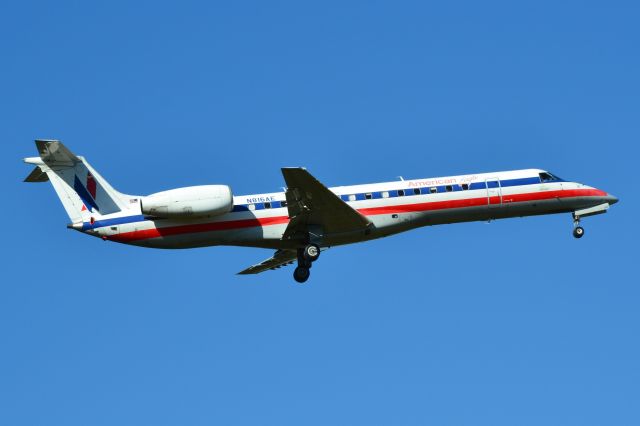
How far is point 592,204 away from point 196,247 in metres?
16.4

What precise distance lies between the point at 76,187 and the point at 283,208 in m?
7.75

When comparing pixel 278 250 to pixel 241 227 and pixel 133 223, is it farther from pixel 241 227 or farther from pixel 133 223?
pixel 133 223

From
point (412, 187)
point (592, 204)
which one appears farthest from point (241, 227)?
point (592, 204)

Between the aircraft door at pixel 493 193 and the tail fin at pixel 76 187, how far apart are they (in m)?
14.0

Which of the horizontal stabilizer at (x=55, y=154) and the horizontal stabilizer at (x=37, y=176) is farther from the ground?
the horizontal stabilizer at (x=55, y=154)

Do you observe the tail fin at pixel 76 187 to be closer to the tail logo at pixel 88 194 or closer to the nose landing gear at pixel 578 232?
the tail logo at pixel 88 194

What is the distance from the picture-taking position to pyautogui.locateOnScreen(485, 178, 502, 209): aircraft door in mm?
41625

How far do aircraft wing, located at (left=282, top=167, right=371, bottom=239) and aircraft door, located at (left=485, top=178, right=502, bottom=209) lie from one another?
5235 millimetres

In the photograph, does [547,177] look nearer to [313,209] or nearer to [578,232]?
[578,232]

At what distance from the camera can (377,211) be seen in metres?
40.4

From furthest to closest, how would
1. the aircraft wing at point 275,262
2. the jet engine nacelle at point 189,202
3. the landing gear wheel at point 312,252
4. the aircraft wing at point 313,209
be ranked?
the aircraft wing at point 275,262 → the landing gear wheel at point 312,252 → the jet engine nacelle at point 189,202 → the aircraft wing at point 313,209

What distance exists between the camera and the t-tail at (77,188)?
39094mm

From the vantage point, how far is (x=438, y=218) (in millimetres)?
41281

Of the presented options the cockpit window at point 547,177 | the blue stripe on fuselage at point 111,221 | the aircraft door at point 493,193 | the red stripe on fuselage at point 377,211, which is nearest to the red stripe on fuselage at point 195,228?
the red stripe on fuselage at point 377,211
